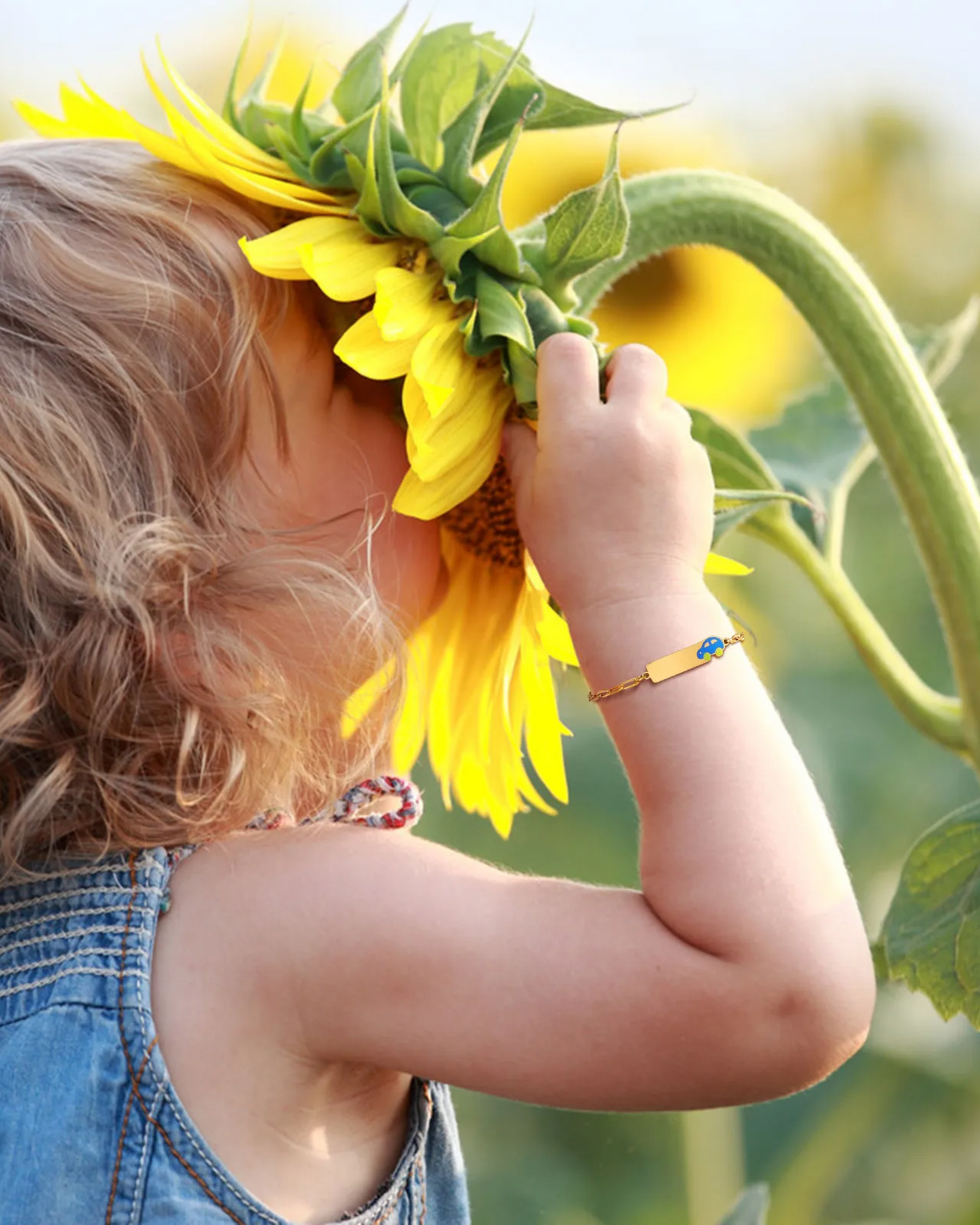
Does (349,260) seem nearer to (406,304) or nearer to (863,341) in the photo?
(406,304)

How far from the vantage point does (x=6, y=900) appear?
33.1 inches

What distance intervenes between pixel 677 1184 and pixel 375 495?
1118 mm

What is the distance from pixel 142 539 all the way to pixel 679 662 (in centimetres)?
28

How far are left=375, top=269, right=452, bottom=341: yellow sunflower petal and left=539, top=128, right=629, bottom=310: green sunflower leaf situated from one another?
53mm

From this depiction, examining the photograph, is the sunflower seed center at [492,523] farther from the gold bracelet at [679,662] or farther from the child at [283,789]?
the gold bracelet at [679,662]

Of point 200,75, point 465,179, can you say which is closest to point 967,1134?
point 465,179

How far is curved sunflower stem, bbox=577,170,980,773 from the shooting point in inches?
32.0

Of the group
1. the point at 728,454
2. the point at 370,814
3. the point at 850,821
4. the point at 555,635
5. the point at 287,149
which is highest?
the point at 287,149

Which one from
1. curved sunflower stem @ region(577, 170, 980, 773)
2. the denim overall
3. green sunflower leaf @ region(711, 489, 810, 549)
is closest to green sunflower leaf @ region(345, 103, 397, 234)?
curved sunflower stem @ region(577, 170, 980, 773)

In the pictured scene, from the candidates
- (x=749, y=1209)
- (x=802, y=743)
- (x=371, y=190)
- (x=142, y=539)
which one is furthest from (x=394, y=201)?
(x=802, y=743)

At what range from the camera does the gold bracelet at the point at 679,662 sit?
79cm

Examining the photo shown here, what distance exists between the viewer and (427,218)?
76 centimetres

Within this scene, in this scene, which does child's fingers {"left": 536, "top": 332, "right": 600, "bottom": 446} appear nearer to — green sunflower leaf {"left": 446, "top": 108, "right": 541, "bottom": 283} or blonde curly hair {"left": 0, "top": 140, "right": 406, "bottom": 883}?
green sunflower leaf {"left": 446, "top": 108, "right": 541, "bottom": 283}

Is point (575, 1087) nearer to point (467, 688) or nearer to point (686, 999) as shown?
point (686, 999)
